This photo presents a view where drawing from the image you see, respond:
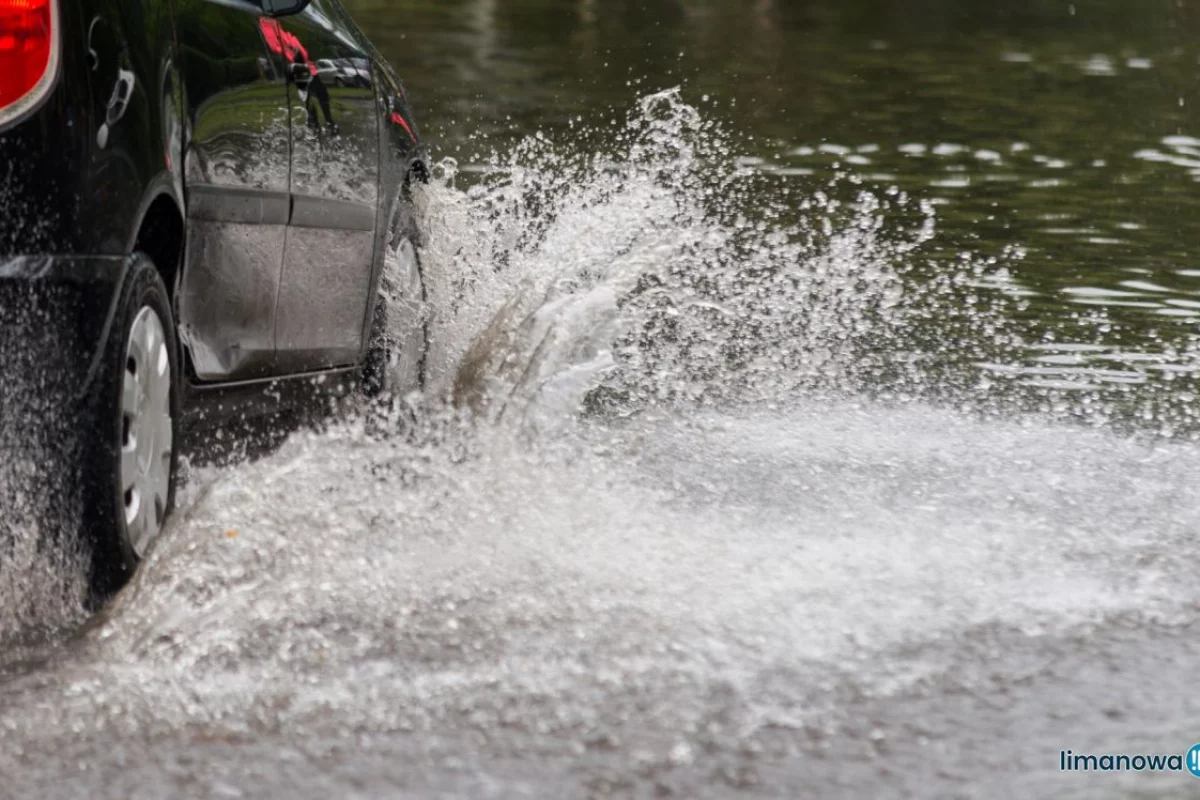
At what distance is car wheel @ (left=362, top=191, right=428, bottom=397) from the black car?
0.69 ft

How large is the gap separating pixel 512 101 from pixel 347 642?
1148 cm

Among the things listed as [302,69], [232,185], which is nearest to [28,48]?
[232,185]

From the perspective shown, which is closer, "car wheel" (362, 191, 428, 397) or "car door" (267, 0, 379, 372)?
"car door" (267, 0, 379, 372)

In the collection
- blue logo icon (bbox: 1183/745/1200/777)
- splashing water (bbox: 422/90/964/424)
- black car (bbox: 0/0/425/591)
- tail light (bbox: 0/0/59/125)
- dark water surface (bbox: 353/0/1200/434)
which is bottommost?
dark water surface (bbox: 353/0/1200/434)

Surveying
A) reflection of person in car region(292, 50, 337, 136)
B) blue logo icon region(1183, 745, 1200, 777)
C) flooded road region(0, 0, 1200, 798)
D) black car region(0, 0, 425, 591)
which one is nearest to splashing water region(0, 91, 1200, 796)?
flooded road region(0, 0, 1200, 798)

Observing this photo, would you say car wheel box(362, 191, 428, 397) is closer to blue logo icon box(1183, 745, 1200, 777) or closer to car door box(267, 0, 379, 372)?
car door box(267, 0, 379, 372)

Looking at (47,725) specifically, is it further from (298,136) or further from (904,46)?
(904,46)

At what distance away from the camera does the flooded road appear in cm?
356

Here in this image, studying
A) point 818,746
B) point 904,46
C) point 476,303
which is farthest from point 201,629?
point 904,46

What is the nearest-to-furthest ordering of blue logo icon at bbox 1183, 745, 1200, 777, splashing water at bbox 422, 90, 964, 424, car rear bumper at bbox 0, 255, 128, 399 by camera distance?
blue logo icon at bbox 1183, 745, 1200, 777 → car rear bumper at bbox 0, 255, 128, 399 → splashing water at bbox 422, 90, 964, 424

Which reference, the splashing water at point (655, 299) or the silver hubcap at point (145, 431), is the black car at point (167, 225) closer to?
the silver hubcap at point (145, 431)

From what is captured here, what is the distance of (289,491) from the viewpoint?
17.1ft

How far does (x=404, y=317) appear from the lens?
6.48 metres

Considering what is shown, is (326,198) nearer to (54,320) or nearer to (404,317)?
(404,317)
